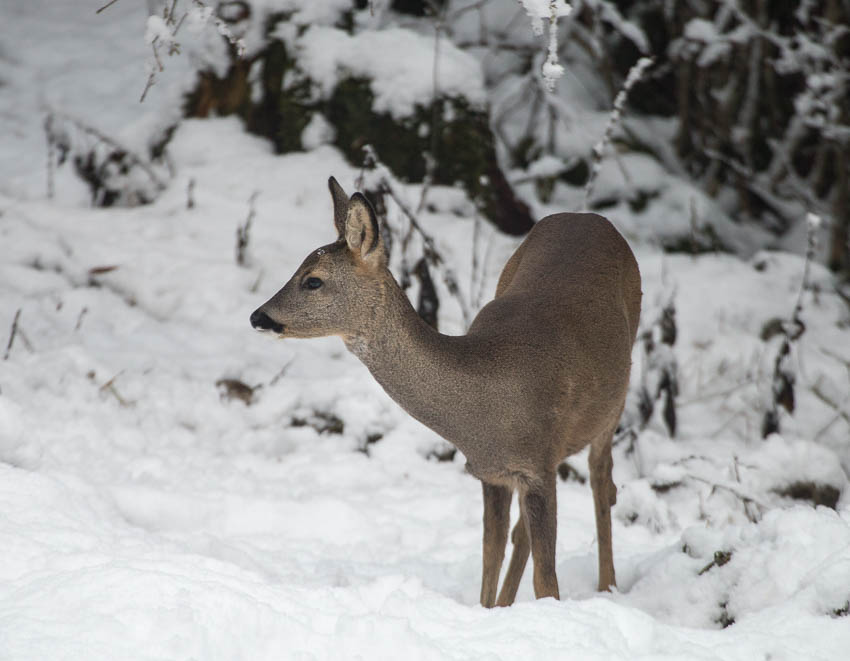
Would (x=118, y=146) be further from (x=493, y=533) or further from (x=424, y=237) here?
(x=493, y=533)

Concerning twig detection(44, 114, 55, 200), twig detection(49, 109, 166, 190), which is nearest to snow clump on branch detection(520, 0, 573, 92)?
twig detection(49, 109, 166, 190)

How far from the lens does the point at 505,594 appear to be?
11.9 feet

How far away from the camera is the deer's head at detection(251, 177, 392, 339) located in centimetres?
300

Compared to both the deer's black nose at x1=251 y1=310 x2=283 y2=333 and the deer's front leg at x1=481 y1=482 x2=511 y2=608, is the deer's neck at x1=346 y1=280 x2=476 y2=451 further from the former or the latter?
the deer's front leg at x1=481 y1=482 x2=511 y2=608

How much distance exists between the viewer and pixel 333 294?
301 centimetres

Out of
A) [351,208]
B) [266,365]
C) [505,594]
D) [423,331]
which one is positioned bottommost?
[266,365]

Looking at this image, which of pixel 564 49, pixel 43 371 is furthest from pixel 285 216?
pixel 564 49

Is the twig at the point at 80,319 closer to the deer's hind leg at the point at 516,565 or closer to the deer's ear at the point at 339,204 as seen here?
the deer's ear at the point at 339,204

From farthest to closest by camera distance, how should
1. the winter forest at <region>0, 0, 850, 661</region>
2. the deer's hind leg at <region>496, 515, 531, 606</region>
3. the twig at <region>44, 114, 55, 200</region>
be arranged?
the twig at <region>44, 114, 55, 200</region>, the deer's hind leg at <region>496, 515, 531, 606</region>, the winter forest at <region>0, 0, 850, 661</region>

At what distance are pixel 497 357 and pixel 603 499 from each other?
1.07m

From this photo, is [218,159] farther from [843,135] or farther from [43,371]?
[843,135]

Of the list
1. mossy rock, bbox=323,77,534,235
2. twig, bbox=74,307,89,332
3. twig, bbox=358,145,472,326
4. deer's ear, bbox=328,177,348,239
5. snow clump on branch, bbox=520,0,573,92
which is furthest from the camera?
mossy rock, bbox=323,77,534,235

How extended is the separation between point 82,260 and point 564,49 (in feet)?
14.3

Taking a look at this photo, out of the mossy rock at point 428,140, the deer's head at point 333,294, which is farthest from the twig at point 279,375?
the deer's head at point 333,294
